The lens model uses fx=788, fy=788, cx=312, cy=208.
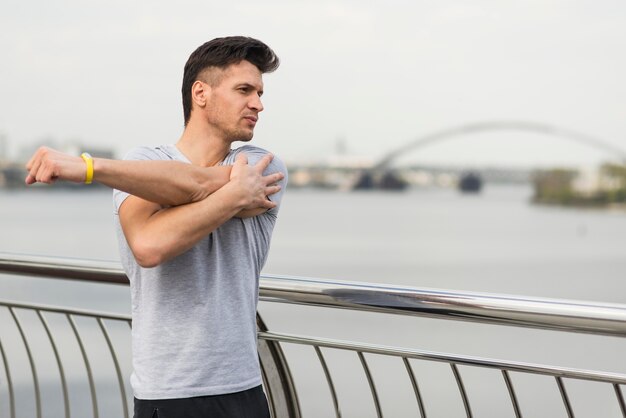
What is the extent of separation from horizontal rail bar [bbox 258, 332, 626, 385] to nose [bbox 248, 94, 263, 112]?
2.23 feet

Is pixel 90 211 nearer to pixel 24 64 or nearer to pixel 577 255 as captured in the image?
pixel 24 64

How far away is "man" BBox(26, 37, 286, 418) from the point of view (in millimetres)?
1629

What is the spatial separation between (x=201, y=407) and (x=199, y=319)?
185 mm

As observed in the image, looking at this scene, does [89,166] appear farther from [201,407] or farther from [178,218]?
[201,407]

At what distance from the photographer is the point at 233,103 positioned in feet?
5.82

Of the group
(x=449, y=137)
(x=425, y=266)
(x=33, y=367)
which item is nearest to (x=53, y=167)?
(x=33, y=367)

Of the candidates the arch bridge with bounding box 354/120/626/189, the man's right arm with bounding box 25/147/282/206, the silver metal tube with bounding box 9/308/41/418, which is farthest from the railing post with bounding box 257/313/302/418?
the arch bridge with bounding box 354/120/626/189

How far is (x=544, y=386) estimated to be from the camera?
46.2ft

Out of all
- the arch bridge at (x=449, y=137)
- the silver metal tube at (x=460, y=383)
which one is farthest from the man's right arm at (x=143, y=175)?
the arch bridge at (x=449, y=137)

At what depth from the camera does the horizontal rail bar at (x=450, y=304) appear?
A: 1.73 metres

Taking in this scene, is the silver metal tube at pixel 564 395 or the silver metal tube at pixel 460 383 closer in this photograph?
the silver metal tube at pixel 564 395

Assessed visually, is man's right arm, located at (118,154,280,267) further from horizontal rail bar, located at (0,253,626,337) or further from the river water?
the river water

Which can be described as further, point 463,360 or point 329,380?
point 329,380

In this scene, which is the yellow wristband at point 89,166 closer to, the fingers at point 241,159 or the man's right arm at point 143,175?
the man's right arm at point 143,175
